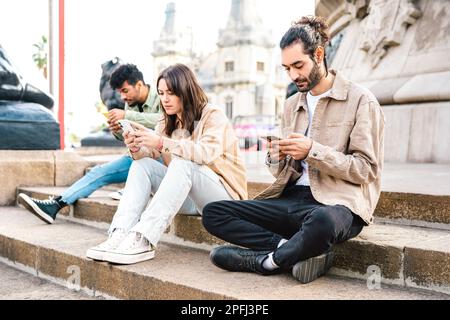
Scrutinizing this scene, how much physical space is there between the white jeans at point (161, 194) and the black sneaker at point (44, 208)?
51.3 inches

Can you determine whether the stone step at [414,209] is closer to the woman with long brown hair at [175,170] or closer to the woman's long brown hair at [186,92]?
the woman with long brown hair at [175,170]

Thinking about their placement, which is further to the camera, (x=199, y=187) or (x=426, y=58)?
(x=426, y=58)

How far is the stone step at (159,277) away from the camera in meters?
2.28

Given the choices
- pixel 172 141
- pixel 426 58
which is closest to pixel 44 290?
pixel 172 141

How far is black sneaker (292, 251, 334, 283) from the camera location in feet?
7.77

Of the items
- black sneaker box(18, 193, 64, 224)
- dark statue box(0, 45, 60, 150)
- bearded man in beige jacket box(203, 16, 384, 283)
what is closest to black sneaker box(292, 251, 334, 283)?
bearded man in beige jacket box(203, 16, 384, 283)

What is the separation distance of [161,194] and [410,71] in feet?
14.3

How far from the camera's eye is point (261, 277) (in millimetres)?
2500

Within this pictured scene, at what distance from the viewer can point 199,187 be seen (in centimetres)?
292

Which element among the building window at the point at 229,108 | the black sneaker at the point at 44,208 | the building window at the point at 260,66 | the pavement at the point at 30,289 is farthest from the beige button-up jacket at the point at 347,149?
the building window at the point at 260,66

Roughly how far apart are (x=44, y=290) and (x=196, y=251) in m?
0.89

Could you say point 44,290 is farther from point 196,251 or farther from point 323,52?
point 323,52

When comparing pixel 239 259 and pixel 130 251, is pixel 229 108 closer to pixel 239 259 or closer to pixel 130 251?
pixel 130 251

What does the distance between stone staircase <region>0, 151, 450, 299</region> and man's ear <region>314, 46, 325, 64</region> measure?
90 centimetres
